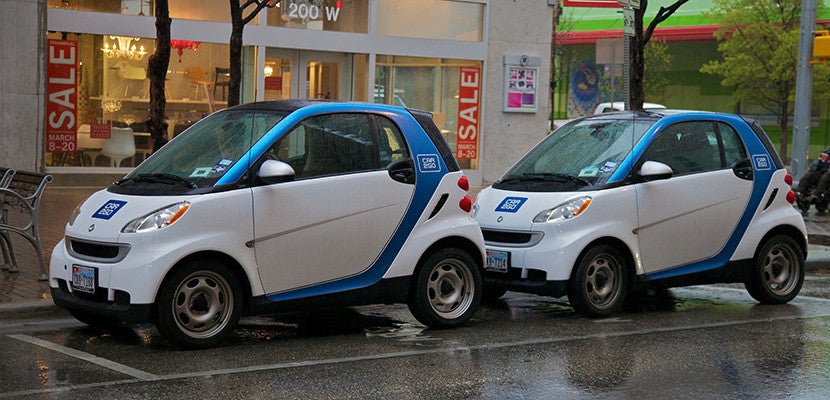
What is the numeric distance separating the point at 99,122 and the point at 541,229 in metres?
11.9

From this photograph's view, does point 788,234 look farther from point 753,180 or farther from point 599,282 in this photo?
point 599,282

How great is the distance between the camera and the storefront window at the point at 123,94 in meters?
19.3

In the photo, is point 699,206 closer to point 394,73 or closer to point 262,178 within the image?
point 262,178

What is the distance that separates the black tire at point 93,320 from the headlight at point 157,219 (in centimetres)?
94

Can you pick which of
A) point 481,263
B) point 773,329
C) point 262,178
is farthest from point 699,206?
point 262,178

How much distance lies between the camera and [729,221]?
10430mm

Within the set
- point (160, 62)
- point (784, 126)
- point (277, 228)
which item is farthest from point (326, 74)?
point (784, 126)

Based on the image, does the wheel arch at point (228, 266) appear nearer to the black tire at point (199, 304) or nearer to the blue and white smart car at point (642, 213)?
the black tire at point (199, 304)

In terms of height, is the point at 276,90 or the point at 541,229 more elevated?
the point at 276,90

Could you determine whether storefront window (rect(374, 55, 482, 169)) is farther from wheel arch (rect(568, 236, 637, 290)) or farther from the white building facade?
Result: wheel arch (rect(568, 236, 637, 290))

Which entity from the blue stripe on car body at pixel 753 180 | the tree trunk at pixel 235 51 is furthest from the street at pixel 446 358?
the tree trunk at pixel 235 51

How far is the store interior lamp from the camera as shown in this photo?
19.5 metres

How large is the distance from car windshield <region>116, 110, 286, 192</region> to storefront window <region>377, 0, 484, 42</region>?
13.4 metres

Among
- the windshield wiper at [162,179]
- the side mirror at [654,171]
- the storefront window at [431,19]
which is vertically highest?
the storefront window at [431,19]
